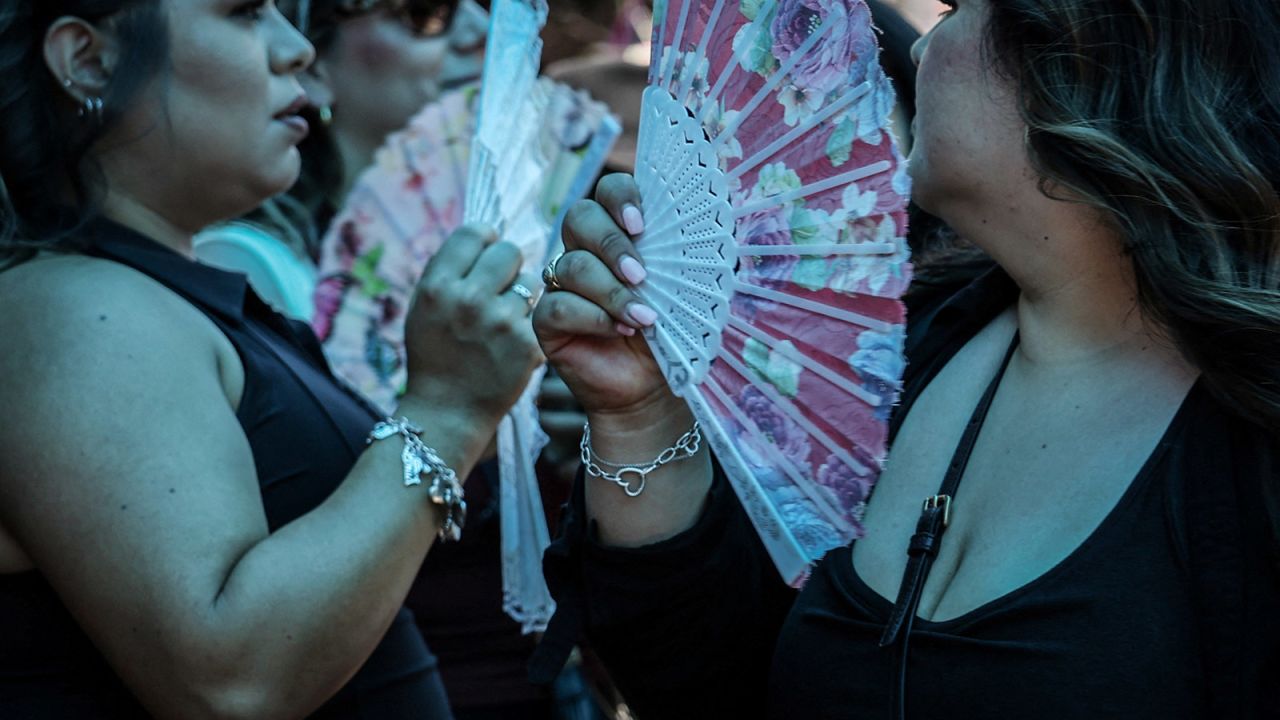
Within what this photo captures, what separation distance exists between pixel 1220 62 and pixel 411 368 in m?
1.20

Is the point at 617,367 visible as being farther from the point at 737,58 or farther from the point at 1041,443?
the point at 1041,443

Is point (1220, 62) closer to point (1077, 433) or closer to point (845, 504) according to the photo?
point (1077, 433)

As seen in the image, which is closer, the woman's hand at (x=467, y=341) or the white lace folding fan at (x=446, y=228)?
the woman's hand at (x=467, y=341)

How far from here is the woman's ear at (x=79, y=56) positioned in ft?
6.63

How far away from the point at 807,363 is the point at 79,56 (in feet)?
3.93

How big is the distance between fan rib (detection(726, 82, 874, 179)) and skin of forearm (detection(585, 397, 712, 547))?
36 centimetres

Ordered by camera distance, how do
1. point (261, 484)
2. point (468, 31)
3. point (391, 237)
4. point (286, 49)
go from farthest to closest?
1. point (468, 31)
2. point (391, 237)
3. point (286, 49)
4. point (261, 484)

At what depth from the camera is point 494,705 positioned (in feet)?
9.45

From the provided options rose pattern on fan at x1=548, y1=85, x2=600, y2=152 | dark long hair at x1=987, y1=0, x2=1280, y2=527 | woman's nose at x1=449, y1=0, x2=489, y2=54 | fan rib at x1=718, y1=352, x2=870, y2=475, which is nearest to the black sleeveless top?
fan rib at x1=718, y1=352, x2=870, y2=475

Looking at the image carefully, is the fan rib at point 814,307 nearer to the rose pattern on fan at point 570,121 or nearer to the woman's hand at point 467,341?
the woman's hand at point 467,341

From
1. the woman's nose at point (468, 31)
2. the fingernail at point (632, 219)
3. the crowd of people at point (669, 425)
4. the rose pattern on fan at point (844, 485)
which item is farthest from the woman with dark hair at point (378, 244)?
the rose pattern on fan at point (844, 485)

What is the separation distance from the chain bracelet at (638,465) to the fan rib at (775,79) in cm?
41

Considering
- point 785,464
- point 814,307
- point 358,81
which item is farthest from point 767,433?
point 358,81

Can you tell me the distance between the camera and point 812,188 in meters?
1.55
